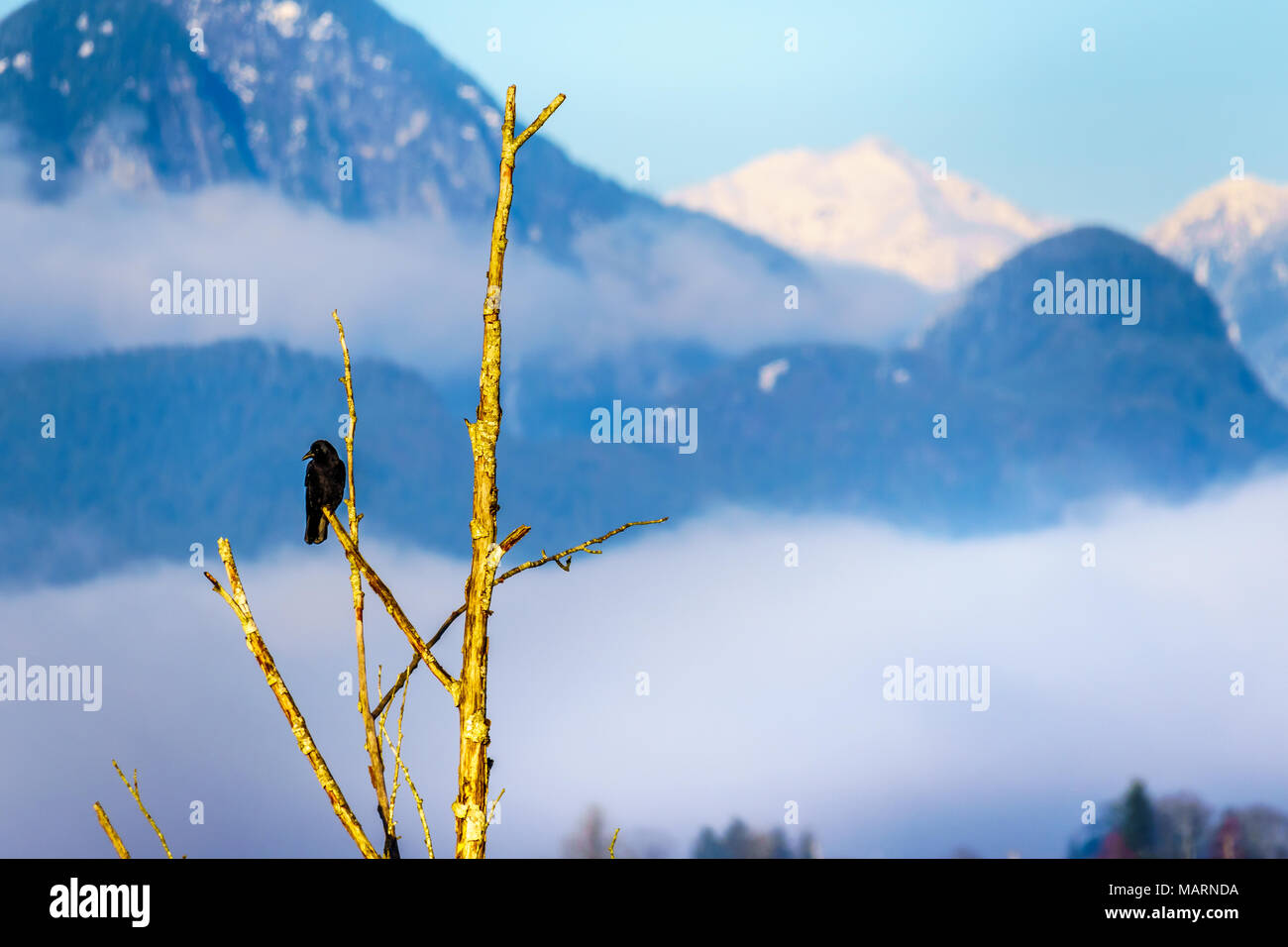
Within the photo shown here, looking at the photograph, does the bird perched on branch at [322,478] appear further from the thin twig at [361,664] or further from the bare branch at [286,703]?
the bare branch at [286,703]

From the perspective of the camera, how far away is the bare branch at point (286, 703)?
3673 mm

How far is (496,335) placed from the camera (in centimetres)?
373

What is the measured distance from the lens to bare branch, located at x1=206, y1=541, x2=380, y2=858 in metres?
3.67

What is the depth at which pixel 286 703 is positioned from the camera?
383 centimetres

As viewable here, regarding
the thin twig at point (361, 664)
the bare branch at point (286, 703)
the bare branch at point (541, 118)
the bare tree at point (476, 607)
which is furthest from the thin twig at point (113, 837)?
the bare branch at point (541, 118)

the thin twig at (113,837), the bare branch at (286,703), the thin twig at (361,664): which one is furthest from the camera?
the thin twig at (361,664)

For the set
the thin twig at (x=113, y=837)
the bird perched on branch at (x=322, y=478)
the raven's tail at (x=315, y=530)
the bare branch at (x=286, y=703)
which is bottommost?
the thin twig at (x=113, y=837)

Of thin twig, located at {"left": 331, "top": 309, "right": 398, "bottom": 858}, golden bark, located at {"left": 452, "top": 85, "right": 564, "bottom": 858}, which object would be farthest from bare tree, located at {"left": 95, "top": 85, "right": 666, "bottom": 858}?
thin twig, located at {"left": 331, "top": 309, "right": 398, "bottom": 858}

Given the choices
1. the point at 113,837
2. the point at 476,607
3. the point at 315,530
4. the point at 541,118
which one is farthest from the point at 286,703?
the point at 315,530
